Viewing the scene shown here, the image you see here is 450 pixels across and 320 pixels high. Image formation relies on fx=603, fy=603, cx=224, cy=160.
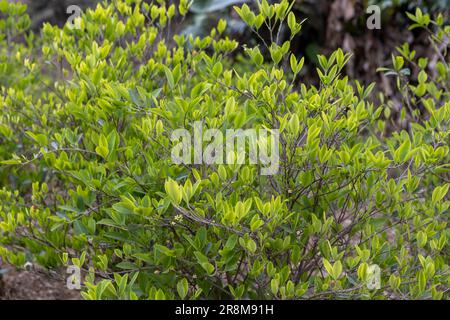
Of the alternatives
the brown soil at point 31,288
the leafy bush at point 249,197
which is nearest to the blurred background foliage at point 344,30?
the brown soil at point 31,288

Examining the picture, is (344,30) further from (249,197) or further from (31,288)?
(249,197)

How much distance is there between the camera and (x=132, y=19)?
118 inches

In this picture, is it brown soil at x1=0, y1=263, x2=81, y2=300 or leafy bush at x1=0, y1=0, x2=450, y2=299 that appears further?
brown soil at x1=0, y1=263, x2=81, y2=300

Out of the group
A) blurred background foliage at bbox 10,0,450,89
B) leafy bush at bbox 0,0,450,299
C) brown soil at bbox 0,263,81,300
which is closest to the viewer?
leafy bush at bbox 0,0,450,299

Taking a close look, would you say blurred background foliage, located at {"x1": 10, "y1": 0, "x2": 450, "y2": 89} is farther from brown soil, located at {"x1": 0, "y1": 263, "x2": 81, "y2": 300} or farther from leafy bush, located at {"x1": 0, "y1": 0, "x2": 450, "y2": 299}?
leafy bush, located at {"x1": 0, "y1": 0, "x2": 450, "y2": 299}

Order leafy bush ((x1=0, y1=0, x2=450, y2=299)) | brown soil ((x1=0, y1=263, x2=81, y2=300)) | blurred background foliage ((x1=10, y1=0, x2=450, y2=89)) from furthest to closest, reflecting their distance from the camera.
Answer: blurred background foliage ((x1=10, y1=0, x2=450, y2=89)), brown soil ((x1=0, y1=263, x2=81, y2=300)), leafy bush ((x1=0, y1=0, x2=450, y2=299))

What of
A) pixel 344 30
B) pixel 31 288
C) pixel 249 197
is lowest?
pixel 31 288

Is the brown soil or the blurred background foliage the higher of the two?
the blurred background foliage

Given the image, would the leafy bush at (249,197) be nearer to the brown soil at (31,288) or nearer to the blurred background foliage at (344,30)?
the brown soil at (31,288)

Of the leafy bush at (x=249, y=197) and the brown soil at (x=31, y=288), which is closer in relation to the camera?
the leafy bush at (x=249, y=197)

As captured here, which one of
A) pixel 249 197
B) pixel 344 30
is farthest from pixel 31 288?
pixel 344 30

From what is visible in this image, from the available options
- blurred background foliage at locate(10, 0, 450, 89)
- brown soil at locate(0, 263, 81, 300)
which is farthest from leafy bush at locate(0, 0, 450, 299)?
blurred background foliage at locate(10, 0, 450, 89)

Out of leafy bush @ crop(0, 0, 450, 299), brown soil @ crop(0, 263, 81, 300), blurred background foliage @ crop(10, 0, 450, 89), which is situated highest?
blurred background foliage @ crop(10, 0, 450, 89)
